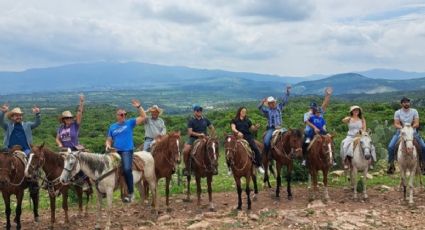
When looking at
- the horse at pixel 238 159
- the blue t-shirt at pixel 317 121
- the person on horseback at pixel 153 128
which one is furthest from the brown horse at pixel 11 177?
the blue t-shirt at pixel 317 121

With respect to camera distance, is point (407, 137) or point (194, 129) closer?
point (407, 137)

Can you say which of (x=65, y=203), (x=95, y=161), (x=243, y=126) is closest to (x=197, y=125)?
(x=243, y=126)

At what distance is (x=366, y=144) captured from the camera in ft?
42.9

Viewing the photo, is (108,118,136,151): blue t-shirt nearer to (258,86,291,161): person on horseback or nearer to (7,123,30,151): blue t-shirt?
(7,123,30,151): blue t-shirt

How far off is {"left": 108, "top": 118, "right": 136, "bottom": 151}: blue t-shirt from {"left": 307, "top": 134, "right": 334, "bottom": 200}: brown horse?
5345 millimetres

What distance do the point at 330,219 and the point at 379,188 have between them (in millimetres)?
5062

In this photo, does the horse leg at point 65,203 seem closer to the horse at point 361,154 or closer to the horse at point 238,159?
the horse at point 238,159

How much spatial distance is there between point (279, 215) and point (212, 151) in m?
2.49

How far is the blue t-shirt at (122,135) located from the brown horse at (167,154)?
145 centimetres

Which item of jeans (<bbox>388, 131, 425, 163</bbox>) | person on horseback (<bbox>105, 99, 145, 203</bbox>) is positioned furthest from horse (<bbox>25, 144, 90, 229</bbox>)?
jeans (<bbox>388, 131, 425, 163</bbox>)

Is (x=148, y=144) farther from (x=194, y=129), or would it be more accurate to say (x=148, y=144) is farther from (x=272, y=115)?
(x=272, y=115)

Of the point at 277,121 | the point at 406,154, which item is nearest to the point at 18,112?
the point at 277,121

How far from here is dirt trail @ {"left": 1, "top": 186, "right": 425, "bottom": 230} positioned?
1070cm

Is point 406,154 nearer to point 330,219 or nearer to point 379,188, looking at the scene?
point 379,188
